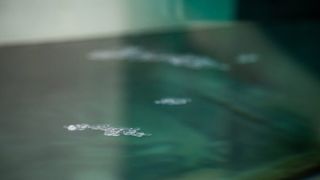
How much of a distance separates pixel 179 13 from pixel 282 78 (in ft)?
0.76

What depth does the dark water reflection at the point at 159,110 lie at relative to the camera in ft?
2.55

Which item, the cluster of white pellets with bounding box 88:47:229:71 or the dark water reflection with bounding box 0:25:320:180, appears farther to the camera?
the cluster of white pellets with bounding box 88:47:229:71

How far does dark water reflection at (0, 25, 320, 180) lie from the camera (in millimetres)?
776

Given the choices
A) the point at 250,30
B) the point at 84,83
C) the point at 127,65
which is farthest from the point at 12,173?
the point at 250,30

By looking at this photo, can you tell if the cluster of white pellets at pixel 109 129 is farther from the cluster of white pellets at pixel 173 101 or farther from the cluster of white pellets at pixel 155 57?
the cluster of white pellets at pixel 155 57

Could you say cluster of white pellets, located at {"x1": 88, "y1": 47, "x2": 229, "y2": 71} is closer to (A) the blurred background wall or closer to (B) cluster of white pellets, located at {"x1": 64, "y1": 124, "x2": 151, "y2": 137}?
(A) the blurred background wall

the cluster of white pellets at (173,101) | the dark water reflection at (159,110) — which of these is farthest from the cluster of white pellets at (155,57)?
the cluster of white pellets at (173,101)

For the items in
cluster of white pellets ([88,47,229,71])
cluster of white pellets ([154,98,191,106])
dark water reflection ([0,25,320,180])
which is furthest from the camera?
cluster of white pellets ([88,47,229,71])

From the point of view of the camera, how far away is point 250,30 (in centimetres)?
105

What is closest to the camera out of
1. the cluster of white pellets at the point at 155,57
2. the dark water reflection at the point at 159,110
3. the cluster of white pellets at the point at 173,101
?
the dark water reflection at the point at 159,110

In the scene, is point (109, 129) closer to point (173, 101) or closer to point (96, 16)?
point (173, 101)

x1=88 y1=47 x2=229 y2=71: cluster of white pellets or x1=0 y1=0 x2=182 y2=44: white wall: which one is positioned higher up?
x1=0 y1=0 x2=182 y2=44: white wall

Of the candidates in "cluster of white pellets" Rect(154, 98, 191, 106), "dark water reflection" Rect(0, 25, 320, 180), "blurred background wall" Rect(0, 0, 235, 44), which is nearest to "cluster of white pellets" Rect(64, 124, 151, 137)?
"dark water reflection" Rect(0, 25, 320, 180)

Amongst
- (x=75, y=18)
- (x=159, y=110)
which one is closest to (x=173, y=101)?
(x=159, y=110)
